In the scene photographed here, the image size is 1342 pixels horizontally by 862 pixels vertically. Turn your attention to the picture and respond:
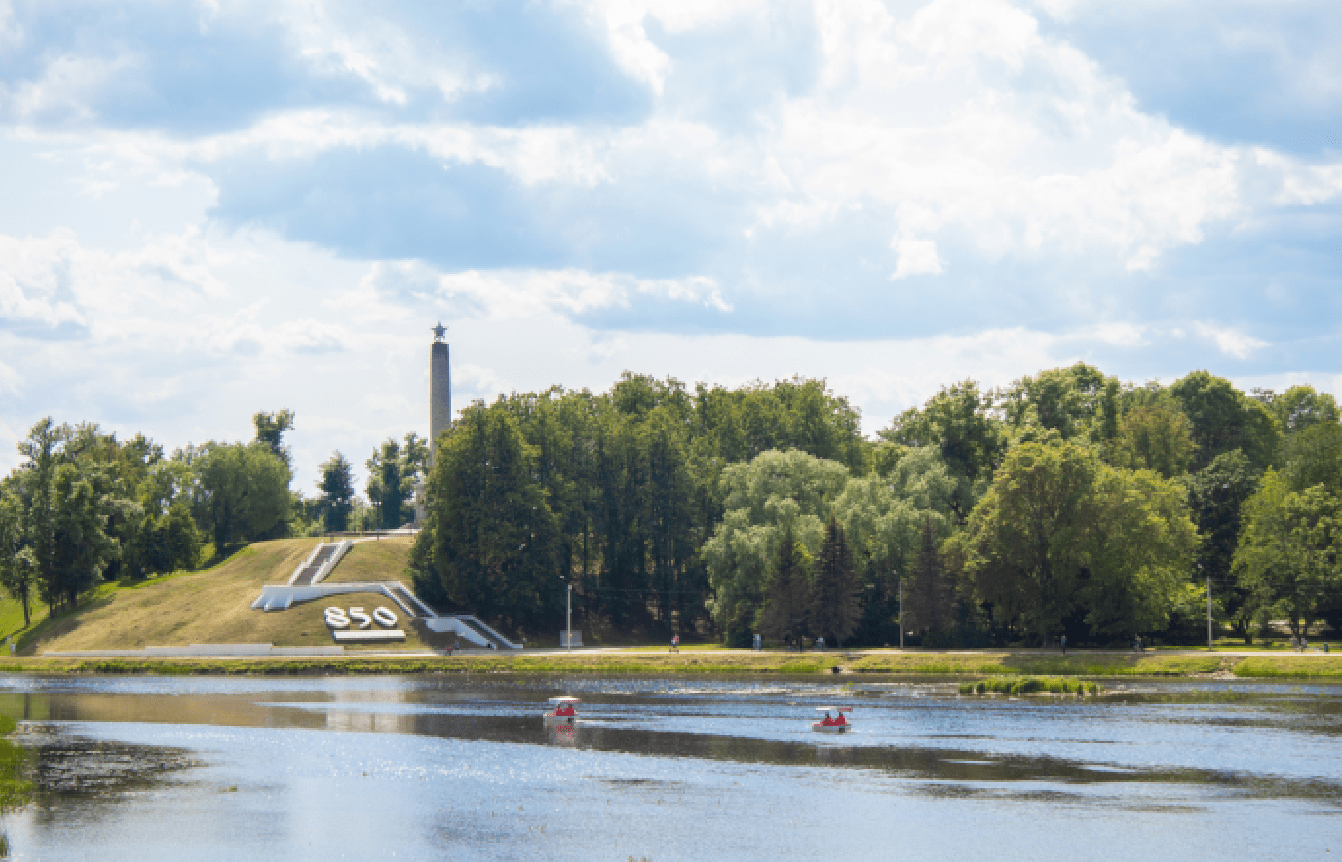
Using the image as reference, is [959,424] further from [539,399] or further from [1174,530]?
[539,399]

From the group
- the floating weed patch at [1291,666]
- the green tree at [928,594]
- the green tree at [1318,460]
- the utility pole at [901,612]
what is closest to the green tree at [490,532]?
the utility pole at [901,612]

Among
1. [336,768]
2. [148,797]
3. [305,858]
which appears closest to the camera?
[305,858]

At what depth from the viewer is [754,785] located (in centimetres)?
3900

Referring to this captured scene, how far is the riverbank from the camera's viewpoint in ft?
242

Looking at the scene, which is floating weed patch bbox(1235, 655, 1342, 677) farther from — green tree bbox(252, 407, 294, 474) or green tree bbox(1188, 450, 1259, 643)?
green tree bbox(252, 407, 294, 474)

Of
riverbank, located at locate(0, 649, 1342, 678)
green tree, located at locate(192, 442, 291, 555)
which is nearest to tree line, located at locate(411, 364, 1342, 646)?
riverbank, located at locate(0, 649, 1342, 678)

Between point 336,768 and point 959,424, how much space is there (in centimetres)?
7124

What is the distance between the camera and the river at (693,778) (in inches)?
1211

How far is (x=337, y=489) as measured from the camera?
622 ft

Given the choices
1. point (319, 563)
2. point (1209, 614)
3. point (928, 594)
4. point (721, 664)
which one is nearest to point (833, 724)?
point (721, 664)

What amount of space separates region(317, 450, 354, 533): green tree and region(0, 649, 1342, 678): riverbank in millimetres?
94682

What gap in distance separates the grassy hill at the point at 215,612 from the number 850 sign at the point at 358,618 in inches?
29.7

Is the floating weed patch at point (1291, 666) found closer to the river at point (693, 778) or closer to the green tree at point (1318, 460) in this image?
the river at point (693, 778)

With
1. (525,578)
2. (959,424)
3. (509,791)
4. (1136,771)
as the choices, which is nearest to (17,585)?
(525,578)
